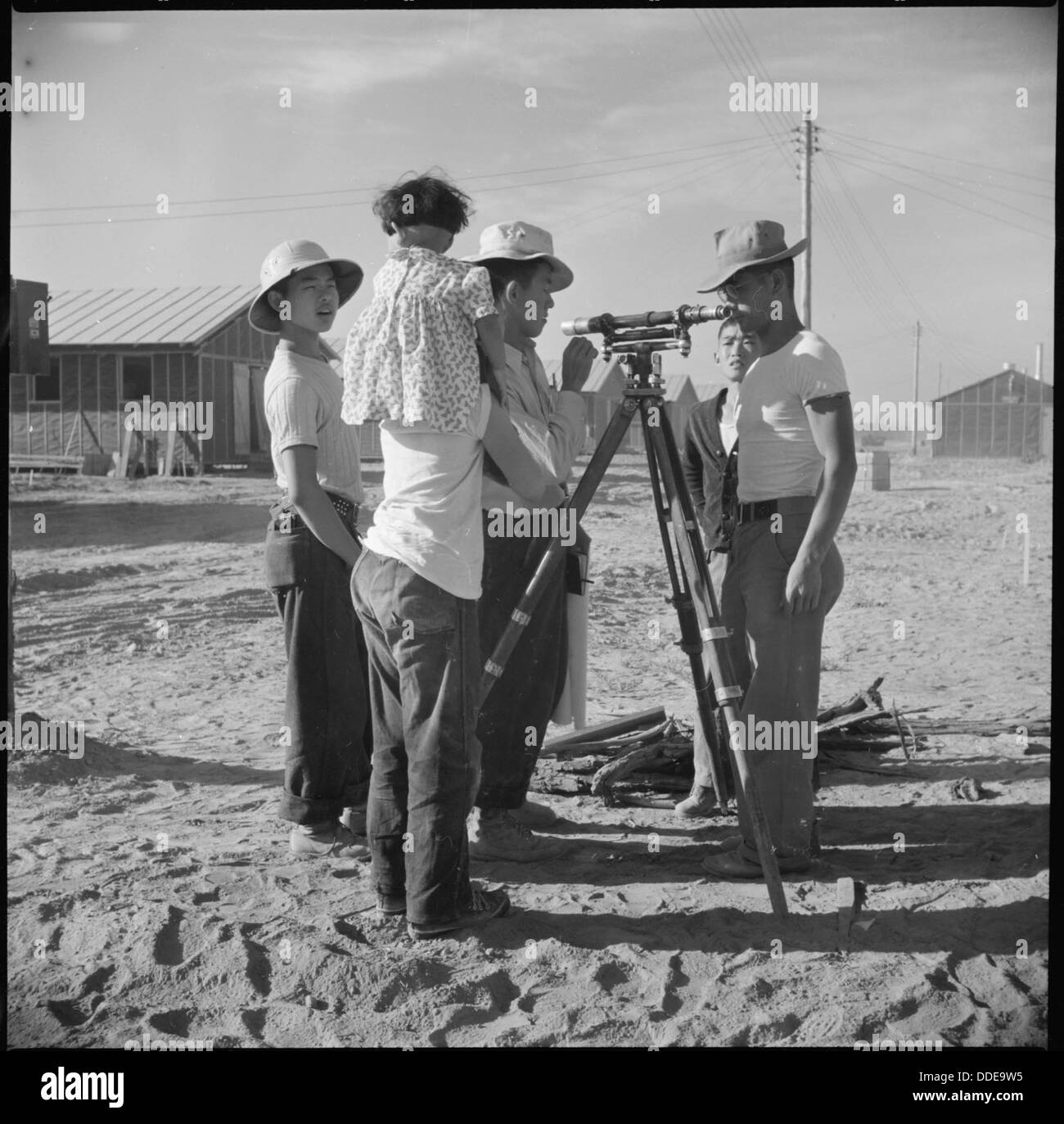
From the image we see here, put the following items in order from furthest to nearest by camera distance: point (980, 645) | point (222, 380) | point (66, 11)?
point (222, 380) → point (980, 645) → point (66, 11)

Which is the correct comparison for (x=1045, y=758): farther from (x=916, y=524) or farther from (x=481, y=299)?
(x=916, y=524)

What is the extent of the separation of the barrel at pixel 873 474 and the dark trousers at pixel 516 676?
1808 cm

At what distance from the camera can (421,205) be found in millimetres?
3123

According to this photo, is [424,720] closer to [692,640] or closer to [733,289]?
[692,640]

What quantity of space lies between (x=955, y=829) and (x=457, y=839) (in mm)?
2040

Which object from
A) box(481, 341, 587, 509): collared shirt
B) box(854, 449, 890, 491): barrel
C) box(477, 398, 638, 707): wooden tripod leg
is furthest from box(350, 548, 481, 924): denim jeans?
box(854, 449, 890, 491): barrel

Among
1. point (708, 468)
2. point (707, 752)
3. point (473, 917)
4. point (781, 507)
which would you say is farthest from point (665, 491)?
point (473, 917)

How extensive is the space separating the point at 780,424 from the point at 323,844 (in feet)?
6.99

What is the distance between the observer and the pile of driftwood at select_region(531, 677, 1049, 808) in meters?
4.69

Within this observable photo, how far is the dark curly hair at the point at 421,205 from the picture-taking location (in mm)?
3125

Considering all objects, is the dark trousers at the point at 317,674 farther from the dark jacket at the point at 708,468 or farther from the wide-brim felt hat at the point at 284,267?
the dark jacket at the point at 708,468

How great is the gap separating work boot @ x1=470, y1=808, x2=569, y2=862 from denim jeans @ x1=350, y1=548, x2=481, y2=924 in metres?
0.68

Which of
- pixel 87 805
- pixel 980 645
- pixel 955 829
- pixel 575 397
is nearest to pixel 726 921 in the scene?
pixel 955 829

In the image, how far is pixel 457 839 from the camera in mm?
3174
